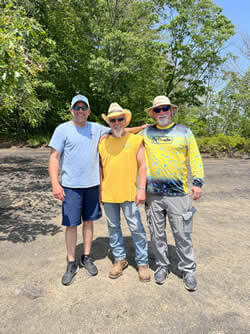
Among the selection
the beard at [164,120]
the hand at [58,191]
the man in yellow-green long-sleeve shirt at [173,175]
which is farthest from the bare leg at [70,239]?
the beard at [164,120]

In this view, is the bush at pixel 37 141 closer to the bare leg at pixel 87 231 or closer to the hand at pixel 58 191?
A: the bare leg at pixel 87 231

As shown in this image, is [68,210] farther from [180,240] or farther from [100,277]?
[180,240]

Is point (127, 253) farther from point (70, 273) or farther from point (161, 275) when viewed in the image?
point (70, 273)

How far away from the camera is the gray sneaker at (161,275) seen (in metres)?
2.89

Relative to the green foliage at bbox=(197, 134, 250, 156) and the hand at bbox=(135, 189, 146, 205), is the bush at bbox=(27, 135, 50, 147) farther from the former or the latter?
the hand at bbox=(135, 189, 146, 205)

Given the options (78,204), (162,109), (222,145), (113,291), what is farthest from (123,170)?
(222,145)

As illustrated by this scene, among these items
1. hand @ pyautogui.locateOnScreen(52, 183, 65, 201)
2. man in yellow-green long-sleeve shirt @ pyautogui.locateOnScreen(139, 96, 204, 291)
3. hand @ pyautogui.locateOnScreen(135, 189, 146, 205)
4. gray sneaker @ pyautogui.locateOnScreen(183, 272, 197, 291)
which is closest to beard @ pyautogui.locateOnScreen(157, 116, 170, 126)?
man in yellow-green long-sleeve shirt @ pyautogui.locateOnScreen(139, 96, 204, 291)

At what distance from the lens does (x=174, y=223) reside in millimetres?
2793

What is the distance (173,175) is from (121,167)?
57 centimetres

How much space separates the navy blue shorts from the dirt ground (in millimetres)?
710

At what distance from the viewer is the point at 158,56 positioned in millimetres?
19156

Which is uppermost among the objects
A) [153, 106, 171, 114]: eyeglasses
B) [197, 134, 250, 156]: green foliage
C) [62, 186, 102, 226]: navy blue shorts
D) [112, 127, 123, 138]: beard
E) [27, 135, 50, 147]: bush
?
[153, 106, 171, 114]: eyeglasses

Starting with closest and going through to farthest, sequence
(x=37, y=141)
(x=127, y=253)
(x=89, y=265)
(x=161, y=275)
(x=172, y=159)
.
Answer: (x=172, y=159) → (x=161, y=275) → (x=89, y=265) → (x=127, y=253) → (x=37, y=141)

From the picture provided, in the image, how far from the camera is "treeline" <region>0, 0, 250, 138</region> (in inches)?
656
